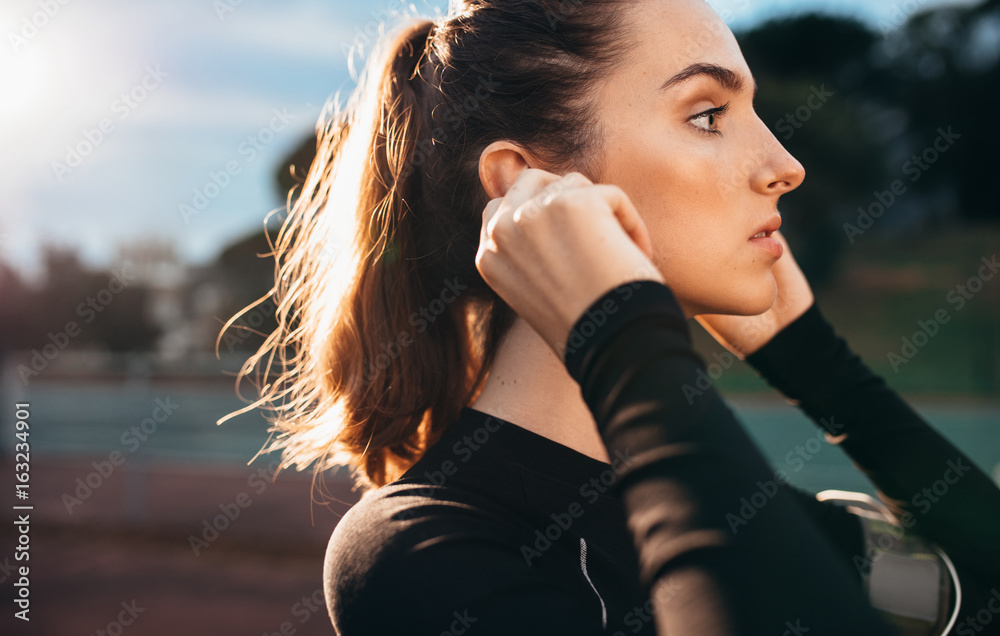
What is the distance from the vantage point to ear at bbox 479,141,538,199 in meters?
1.46

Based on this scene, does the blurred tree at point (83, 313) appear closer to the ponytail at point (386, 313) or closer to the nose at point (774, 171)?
the ponytail at point (386, 313)


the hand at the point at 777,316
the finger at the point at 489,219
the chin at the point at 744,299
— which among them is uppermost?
the finger at the point at 489,219

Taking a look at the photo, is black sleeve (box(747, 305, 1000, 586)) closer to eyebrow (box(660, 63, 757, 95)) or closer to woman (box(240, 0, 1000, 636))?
woman (box(240, 0, 1000, 636))

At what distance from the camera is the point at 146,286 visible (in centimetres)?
2853

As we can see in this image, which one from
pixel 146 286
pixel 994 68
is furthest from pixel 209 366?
pixel 994 68

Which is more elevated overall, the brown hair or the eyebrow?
the eyebrow

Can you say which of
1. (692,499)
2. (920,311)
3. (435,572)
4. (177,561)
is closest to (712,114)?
(692,499)

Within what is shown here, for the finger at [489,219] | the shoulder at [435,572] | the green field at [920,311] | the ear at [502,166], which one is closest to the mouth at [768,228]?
the ear at [502,166]

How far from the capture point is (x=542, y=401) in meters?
1.42

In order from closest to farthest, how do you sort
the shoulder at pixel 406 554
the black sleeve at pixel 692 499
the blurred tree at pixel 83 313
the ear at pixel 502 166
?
the black sleeve at pixel 692 499 → the shoulder at pixel 406 554 → the ear at pixel 502 166 → the blurred tree at pixel 83 313

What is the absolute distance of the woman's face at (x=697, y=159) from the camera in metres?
1.34

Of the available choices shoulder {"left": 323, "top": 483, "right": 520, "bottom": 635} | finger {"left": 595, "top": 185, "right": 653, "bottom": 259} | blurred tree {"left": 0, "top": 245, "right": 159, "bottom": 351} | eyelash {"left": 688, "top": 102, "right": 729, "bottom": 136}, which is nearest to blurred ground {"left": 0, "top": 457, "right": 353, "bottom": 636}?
shoulder {"left": 323, "top": 483, "right": 520, "bottom": 635}

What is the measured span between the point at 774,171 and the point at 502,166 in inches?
21.1

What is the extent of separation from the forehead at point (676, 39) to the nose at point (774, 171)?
0.50 feet
